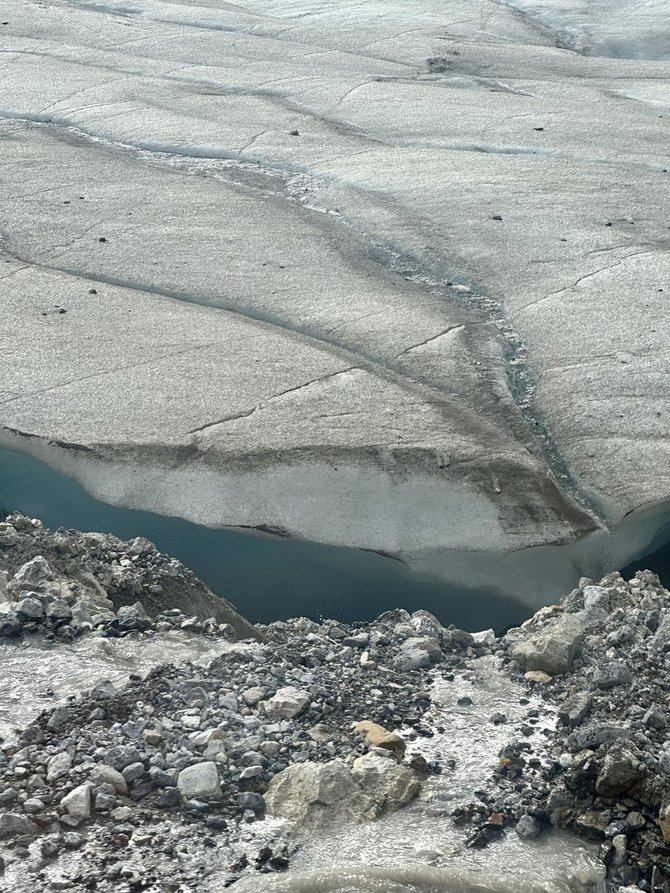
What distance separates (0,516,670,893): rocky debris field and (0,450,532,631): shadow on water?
28.7 inches

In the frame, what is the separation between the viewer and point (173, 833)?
3.28 meters

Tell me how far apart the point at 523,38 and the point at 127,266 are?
33.5ft

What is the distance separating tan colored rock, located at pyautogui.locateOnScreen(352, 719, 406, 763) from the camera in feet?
12.2

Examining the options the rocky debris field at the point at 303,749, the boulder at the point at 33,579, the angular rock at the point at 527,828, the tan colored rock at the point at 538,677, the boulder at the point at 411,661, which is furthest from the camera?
the boulder at the point at 33,579

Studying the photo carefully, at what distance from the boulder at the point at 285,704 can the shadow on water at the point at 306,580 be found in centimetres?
145

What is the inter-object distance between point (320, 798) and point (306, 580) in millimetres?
2157

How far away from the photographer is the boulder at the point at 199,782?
3418 millimetres

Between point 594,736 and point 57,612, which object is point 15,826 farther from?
point 594,736

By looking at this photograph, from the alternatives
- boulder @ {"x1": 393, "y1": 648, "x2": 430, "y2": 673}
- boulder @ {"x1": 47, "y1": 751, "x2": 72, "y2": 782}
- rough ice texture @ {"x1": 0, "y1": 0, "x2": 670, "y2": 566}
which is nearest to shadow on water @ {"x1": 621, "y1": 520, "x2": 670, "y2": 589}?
rough ice texture @ {"x1": 0, "y1": 0, "x2": 670, "y2": 566}

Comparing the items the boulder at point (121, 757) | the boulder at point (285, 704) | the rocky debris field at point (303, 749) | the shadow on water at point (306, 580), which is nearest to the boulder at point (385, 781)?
the rocky debris field at point (303, 749)

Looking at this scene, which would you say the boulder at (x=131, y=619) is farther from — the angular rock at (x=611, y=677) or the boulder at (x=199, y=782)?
the angular rock at (x=611, y=677)

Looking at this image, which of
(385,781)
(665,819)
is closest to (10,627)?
(385,781)

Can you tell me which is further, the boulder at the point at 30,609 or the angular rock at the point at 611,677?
the boulder at the point at 30,609

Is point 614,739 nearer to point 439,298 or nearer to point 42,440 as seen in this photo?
point 42,440
